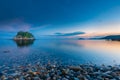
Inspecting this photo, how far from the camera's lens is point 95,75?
25.0 m

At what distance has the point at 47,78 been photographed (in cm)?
2309

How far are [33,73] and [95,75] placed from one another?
9951mm

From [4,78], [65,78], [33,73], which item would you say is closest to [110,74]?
[65,78]

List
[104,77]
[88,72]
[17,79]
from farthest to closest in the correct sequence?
[88,72]
[104,77]
[17,79]

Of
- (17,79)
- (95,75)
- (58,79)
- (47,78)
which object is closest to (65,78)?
(58,79)

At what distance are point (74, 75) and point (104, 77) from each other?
181 inches

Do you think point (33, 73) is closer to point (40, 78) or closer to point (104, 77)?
point (40, 78)

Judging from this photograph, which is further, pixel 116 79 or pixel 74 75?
pixel 74 75

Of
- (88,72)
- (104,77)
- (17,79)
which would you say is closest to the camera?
(17,79)

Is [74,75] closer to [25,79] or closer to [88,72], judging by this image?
[88,72]

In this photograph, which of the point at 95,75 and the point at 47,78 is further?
the point at 95,75

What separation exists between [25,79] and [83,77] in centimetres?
857

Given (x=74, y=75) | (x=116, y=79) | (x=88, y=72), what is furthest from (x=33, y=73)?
(x=116, y=79)

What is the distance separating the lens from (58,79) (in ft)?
75.0
